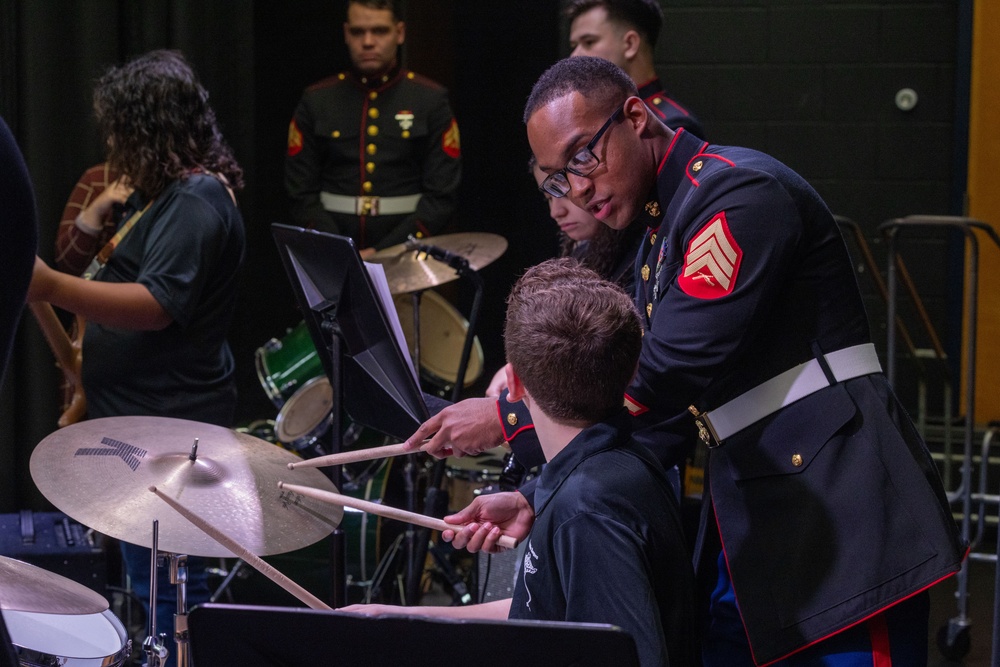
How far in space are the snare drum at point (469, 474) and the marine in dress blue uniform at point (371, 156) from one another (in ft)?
3.84

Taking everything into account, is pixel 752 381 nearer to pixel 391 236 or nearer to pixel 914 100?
pixel 391 236

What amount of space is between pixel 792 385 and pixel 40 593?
3.54 feet

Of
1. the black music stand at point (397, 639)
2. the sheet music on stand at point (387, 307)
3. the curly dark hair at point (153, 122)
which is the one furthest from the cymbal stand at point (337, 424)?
the black music stand at point (397, 639)

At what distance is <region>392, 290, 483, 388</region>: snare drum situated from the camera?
3.80m

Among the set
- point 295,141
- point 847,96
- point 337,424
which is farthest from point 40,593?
point 847,96

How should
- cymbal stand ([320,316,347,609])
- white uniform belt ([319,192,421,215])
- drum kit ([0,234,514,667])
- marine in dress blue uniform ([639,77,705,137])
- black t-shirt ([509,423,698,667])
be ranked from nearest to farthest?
black t-shirt ([509,423,698,667]), drum kit ([0,234,514,667]), cymbal stand ([320,316,347,609]), marine in dress blue uniform ([639,77,705,137]), white uniform belt ([319,192,421,215])

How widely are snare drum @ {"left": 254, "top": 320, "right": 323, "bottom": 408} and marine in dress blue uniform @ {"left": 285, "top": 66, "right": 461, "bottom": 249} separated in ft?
2.66

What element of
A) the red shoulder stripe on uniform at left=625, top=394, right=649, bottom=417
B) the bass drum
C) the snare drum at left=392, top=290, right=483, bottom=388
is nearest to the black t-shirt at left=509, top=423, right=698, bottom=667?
the red shoulder stripe on uniform at left=625, top=394, right=649, bottom=417

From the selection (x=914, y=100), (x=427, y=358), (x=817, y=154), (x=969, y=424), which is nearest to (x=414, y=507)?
(x=427, y=358)

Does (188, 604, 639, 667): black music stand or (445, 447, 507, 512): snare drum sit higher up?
(188, 604, 639, 667): black music stand

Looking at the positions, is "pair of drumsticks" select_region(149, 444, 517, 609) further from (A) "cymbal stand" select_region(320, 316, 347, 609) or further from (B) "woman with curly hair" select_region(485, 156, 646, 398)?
(B) "woman with curly hair" select_region(485, 156, 646, 398)

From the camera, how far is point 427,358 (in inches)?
151

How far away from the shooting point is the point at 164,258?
2592 mm

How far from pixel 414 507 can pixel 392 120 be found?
1.57m
